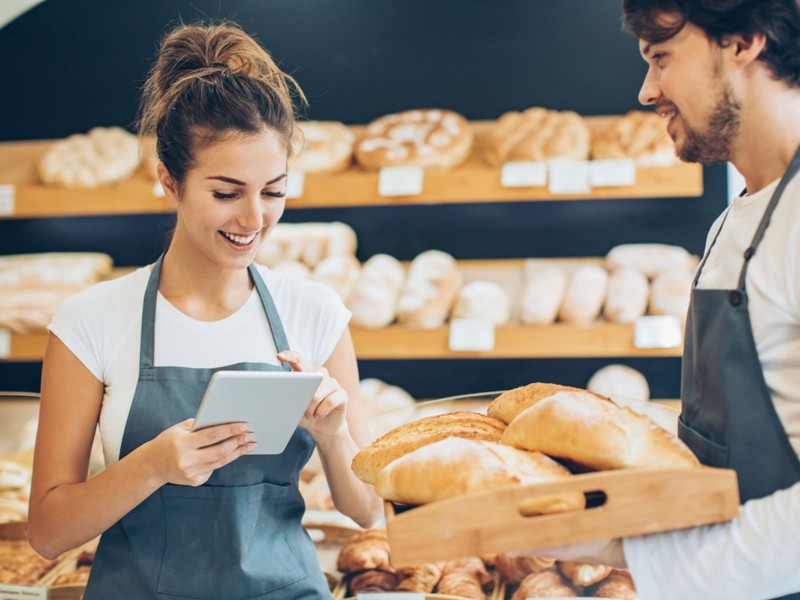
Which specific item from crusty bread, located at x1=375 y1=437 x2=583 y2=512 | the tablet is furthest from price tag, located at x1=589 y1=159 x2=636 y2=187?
crusty bread, located at x1=375 y1=437 x2=583 y2=512

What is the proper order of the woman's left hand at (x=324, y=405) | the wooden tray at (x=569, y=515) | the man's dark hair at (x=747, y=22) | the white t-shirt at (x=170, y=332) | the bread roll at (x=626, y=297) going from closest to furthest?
the wooden tray at (x=569, y=515) → the man's dark hair at (x=747, y=22) → the woman's left hand at (x=324, y=405) → the white t-shirt at (x=170, y=332) → the bread roll at (x=626, y=297)

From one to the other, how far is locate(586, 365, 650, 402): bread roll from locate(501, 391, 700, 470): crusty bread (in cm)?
191

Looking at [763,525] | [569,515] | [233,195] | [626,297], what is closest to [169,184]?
[233,195]

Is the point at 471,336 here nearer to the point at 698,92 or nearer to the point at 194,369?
the point at 194,369

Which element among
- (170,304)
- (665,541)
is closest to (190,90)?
(170,304)

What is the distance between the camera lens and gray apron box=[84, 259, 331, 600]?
159 centimetres

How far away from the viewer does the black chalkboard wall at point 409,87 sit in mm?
3316

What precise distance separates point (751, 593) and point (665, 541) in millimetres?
124

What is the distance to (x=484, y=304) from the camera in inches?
121

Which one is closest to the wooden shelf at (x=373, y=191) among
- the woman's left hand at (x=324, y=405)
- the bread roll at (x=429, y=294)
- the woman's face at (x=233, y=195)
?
the bread roll at (x=429, y=294)

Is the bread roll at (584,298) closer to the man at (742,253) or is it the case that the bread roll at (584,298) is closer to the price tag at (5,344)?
the man at (742,253)

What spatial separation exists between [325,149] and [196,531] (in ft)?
6.19

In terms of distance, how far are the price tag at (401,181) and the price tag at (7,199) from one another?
1.40 m

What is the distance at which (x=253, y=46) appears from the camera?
5.82 ft
